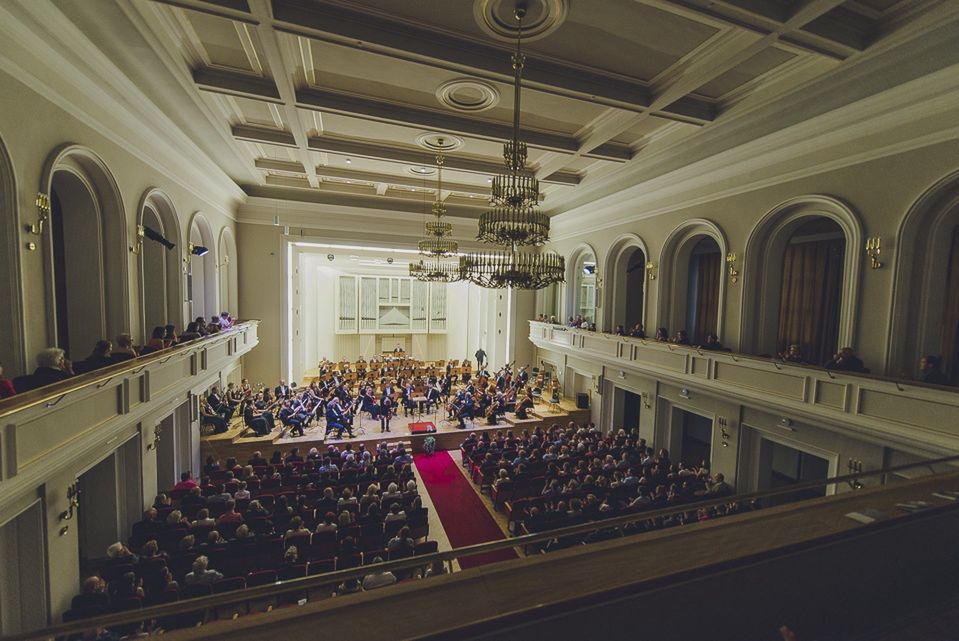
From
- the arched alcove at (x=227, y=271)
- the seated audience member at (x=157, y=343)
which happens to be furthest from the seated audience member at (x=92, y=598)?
the arched alcove at (x=227, y=271)

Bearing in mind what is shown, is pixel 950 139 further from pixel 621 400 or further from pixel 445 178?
pixel 445 178

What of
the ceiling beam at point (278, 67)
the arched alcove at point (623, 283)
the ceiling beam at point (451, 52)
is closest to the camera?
the ceiling beam at point (278, 67)

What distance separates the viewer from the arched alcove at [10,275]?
14.8 ft

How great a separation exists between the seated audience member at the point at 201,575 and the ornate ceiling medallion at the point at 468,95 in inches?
310

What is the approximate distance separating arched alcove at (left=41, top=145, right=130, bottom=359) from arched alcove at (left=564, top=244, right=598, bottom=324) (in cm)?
1228

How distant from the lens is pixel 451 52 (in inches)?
232

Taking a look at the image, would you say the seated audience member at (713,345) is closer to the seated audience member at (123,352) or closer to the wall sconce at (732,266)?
the wall sconce at (732,266)

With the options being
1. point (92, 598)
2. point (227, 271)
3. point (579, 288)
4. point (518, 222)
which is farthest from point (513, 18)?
point (227, 271)

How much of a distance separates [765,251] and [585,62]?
17.7 ft

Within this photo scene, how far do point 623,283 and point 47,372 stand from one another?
1267 cm

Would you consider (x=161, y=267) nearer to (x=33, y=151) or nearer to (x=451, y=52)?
(x=33, y=151)

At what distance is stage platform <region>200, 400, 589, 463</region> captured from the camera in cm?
1058

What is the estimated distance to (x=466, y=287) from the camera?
22406mm

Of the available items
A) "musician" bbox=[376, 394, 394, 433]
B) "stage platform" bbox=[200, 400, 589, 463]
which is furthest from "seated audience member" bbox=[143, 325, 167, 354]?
"musician" bbox=[376, 394, 394, 433]
